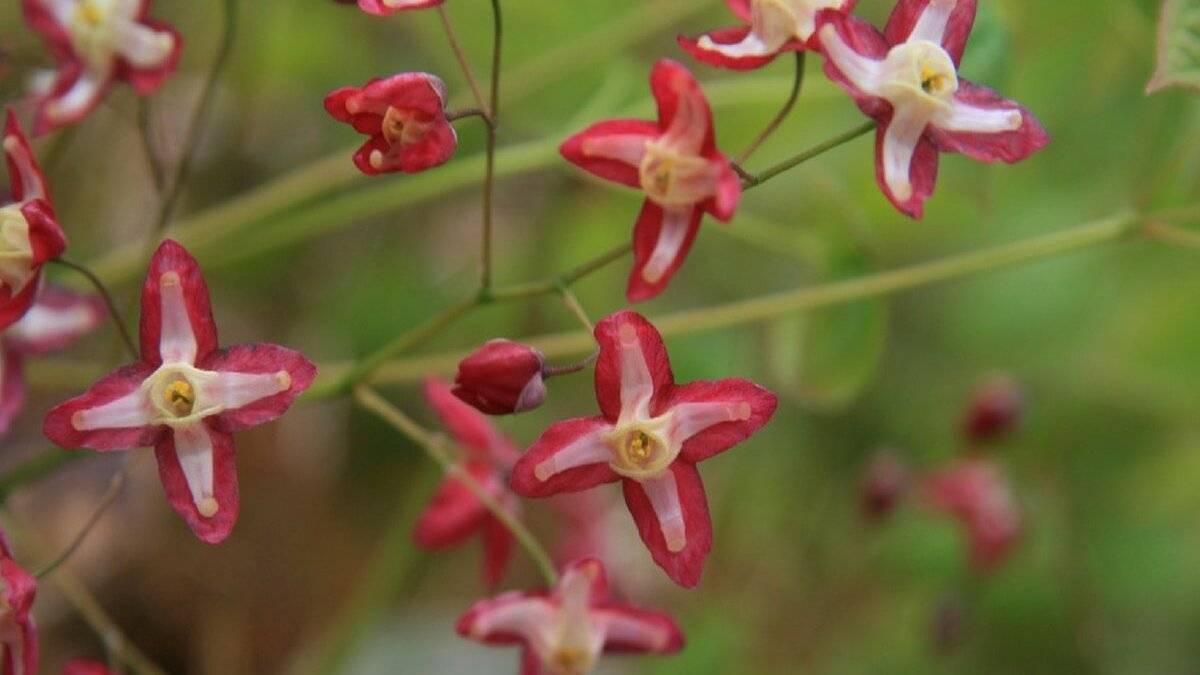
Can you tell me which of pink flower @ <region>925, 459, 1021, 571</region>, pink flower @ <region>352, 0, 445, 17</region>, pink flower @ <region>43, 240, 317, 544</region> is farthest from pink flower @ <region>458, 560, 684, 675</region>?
pink flower @ <region>925, 459, 1021, 571</region>

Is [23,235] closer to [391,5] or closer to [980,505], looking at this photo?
[391,5]

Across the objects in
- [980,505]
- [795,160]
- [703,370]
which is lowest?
[980,505]

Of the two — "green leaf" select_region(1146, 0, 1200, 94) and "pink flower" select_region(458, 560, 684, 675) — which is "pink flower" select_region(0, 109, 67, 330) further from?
"green leaf" select_region(1146, 0, 1200, 94)

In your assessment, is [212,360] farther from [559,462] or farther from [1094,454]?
[1094,454]

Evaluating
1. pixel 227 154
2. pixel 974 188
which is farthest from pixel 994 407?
pixel 227 154

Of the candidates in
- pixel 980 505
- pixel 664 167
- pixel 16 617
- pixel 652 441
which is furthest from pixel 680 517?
pixel 980 505

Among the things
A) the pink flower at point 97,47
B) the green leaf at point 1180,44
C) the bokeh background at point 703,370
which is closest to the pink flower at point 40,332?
the pink flower at point 97,47
